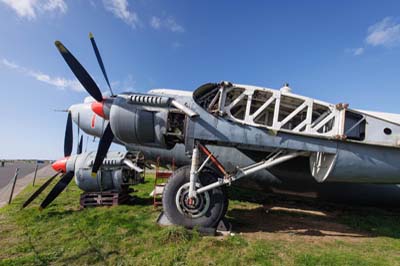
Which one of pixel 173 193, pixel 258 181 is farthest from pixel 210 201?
pixel 258 181

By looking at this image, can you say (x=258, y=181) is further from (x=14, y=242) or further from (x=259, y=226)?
(x=14, y=242)

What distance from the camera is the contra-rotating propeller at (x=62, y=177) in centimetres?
787

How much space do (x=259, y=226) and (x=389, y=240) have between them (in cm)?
363

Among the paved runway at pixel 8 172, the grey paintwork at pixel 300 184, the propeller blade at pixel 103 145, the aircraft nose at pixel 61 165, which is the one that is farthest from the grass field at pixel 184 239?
the paved runway at pixel 8 172

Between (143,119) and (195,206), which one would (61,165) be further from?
(195,206)

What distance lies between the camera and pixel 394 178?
558 cm

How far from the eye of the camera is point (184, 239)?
489cm

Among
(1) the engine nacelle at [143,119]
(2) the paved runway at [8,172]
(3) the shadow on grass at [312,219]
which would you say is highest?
(1) the engine nacelle at [143,119]

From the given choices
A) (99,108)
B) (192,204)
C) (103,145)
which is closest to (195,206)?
(192,204)

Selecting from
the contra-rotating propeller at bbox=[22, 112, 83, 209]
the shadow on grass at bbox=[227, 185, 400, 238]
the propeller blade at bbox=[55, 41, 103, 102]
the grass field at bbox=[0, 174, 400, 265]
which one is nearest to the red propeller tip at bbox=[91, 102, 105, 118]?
the propeller blade at bbox=[55, 41, 103, 102]

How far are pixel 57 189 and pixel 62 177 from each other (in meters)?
0.84

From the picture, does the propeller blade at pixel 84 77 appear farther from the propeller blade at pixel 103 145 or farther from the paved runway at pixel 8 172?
the paved runway at pixel 8 172

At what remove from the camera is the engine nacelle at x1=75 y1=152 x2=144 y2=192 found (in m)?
8.47

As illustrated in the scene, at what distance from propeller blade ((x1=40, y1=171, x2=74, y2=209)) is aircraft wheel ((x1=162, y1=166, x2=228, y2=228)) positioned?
531cm
